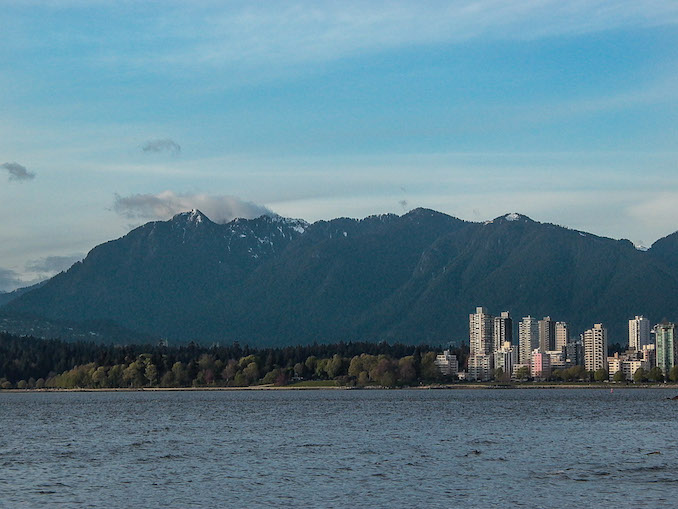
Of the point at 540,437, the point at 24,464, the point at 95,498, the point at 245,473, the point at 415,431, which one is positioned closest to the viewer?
the point at 95,498

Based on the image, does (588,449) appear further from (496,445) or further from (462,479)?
(462,479)

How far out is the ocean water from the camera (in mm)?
70375

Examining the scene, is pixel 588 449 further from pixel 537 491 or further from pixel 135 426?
pixel 135 426

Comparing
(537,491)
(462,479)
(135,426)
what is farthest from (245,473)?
(135,426)

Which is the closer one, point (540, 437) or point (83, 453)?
point (83, 453)

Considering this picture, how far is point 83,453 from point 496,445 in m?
39.1

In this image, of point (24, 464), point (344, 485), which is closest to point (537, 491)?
point (344, 485)

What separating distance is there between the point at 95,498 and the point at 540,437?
192ft

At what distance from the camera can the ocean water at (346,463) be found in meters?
70.4

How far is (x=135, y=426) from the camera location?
148 m

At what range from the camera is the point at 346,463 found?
297 feet

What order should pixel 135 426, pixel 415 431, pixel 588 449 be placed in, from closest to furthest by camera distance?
1. pixel 588 449
2. pixel 415 431
3. pixel 135 426

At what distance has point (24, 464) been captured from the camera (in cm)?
9344

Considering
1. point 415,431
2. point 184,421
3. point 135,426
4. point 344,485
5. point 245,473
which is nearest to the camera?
point 344,485
